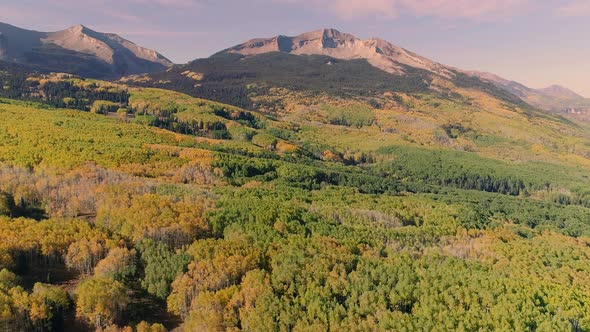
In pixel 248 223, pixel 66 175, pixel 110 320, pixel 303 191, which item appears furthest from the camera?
pixel 303 191

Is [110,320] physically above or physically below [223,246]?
below

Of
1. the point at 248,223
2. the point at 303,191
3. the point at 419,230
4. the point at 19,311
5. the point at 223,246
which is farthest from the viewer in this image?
the point at 303,191

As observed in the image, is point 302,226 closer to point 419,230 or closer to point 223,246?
point 223,246

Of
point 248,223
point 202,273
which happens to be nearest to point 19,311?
point 202,273

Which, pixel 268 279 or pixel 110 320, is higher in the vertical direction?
pixel 268 279

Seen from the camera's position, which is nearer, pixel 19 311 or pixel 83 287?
pixel 19 311

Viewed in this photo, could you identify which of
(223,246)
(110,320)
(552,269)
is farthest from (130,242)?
(552,269)

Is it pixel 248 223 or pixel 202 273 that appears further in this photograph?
pixel 248 223

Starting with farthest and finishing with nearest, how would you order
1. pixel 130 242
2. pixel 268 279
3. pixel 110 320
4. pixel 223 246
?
1. pixel 130 242
2. pixel 223 246
3. pixel 268 279
4. pixel 110 320

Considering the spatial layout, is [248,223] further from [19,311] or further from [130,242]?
[19,311]
